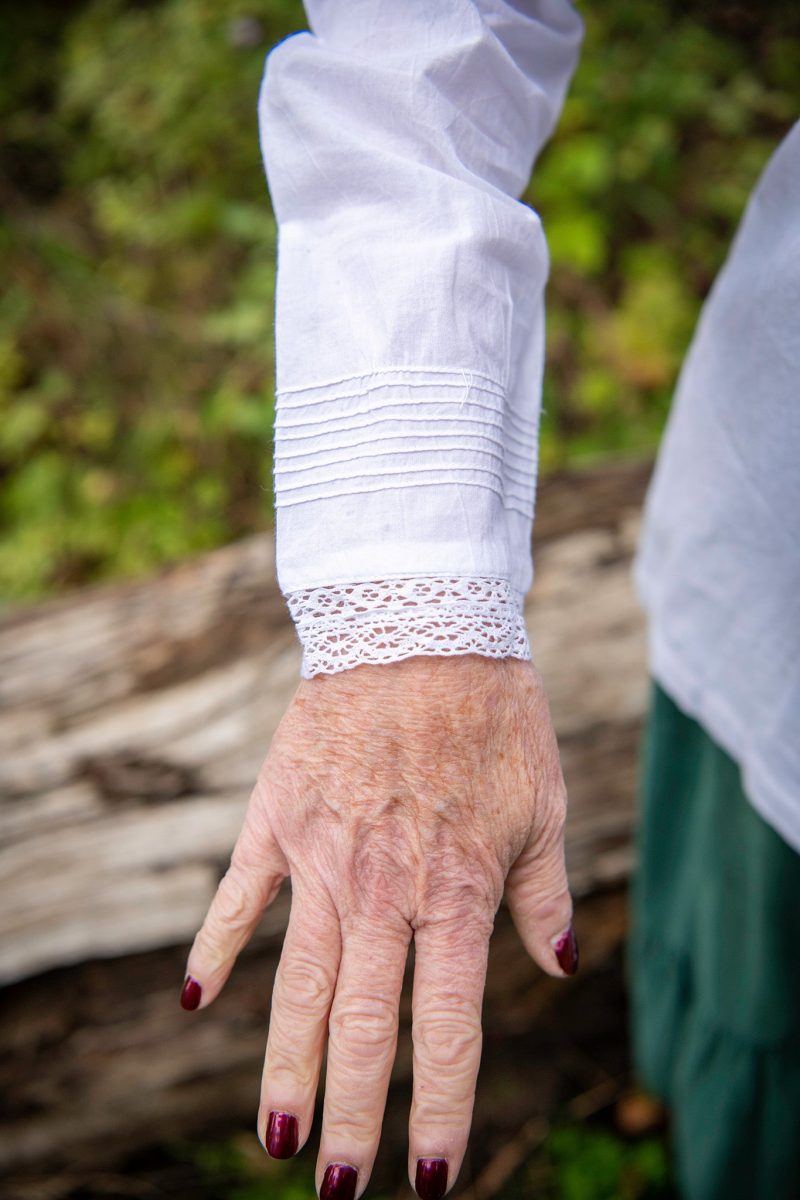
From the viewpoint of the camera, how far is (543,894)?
0.93 metres

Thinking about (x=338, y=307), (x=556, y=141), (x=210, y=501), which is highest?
(x=338, y=307)

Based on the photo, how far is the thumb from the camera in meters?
0.92

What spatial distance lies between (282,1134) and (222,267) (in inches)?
124

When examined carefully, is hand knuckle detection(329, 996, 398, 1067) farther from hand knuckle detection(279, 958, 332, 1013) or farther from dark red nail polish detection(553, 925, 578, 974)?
dark red nail polish detection(553, 925, 578, 974)

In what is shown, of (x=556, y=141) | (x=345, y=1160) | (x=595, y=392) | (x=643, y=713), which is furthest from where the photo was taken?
(x=556, y=141)

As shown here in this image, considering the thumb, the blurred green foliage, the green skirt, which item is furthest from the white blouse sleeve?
the blurred green foliage

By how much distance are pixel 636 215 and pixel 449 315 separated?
9.38ft

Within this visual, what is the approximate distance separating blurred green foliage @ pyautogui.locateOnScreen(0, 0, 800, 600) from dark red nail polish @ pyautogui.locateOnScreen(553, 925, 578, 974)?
2156 millimetres

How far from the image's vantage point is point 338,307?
0.86 m

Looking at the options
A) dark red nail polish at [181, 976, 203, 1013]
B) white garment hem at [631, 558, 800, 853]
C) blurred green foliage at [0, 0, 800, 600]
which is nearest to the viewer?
dark red nail polish at [181, 976, 203, 1013]

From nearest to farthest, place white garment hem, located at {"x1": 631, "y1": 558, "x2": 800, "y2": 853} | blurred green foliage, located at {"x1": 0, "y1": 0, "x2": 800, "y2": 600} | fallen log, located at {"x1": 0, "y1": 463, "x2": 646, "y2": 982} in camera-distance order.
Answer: white garment hem, located at {"x1": 631, "y1": 558, "x2": 800, "y2": 853} → fallen log, located at {"x1": 0, "y1": 463, "x2": 646, "y2": 982} → blurred green foliage, located at {"x1": 0, "y1": 0, "x2": 800, "y2": 600}

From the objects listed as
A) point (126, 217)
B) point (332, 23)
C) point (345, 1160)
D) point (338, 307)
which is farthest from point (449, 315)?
point (126, 217)

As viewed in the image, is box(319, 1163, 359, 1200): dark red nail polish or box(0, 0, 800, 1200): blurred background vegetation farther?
box(0, 0, 800, 1200): blurred background vegetation

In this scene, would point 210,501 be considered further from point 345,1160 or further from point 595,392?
point 345,1160
